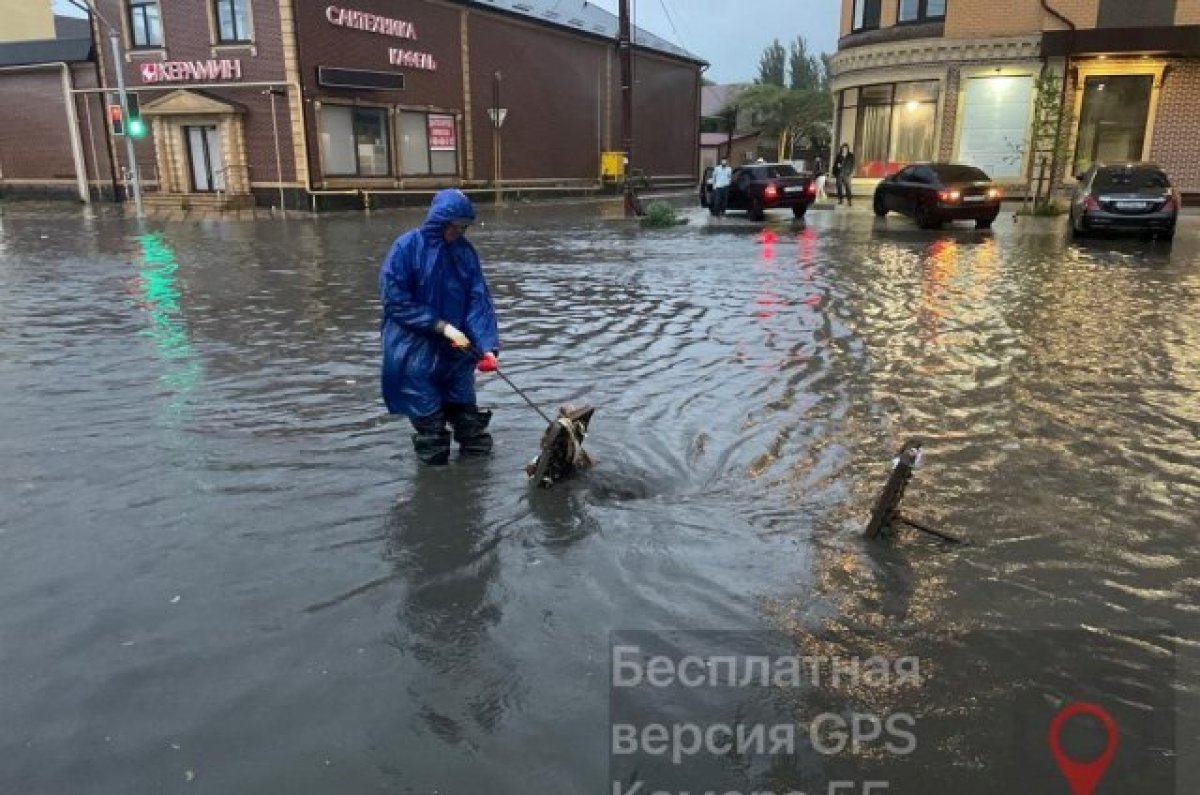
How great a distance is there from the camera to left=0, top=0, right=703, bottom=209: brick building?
26.7m

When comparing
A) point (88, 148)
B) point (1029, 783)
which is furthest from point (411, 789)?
point (88, 148)

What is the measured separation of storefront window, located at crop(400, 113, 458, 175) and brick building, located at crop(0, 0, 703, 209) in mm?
52

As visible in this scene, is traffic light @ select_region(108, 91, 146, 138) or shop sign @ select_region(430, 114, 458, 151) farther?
shop sign @ select_region(430, 114, 458, 151)

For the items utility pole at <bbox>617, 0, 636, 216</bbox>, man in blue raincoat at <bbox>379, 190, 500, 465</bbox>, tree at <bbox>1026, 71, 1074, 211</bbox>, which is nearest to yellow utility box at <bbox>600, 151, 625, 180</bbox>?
utility pole at <bbox>617, 0, 636, 216</bbox>

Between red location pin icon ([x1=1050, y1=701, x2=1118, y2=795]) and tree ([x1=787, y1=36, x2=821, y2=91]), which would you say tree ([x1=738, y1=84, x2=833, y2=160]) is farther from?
red location pin icon ([x1=1050, y1=701, x2=1118, y2=795])

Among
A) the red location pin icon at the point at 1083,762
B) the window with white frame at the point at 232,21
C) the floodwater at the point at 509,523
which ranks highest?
the window with white frame at the point at 232,21

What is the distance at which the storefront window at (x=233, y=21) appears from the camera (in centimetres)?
2658

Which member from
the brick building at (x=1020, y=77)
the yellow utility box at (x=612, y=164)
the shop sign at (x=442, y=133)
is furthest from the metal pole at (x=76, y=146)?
the brick building at (x=1020, y=77)

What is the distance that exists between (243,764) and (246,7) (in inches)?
1116

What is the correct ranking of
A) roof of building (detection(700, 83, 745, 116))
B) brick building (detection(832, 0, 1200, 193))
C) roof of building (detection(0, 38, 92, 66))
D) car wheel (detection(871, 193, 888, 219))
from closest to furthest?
1. car wheel (detection(871, 193, 888, 219))
2. brick building (detection(832, 0, 1200, 193))
3. roof of building (detection(0, 38, 92, 66))
4. roof of building (detection(700, 83, 745, 116))

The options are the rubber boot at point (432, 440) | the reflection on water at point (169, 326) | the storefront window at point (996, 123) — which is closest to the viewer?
the rubber boot at point (432, 440)

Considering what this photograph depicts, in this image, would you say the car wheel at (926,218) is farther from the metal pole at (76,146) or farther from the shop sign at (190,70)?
the metal pole at (76,146)

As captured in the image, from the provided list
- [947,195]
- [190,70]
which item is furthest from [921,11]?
[190,70]

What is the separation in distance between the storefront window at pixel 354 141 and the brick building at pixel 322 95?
0.13 feet
